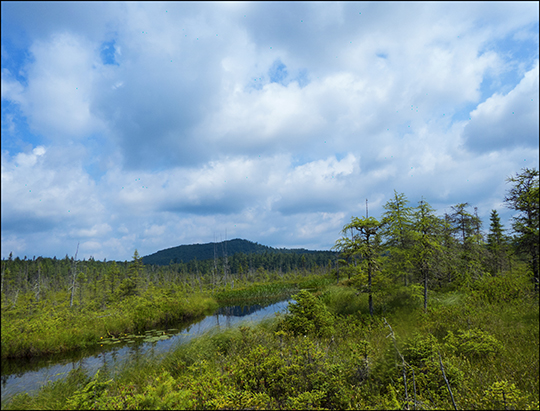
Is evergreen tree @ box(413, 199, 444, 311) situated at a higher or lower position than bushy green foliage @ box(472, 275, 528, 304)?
higher

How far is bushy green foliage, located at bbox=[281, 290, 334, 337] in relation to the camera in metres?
11.0

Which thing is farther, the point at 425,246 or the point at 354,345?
the point at 425,246

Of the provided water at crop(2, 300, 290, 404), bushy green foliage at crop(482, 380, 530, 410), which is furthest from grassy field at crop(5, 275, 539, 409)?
water at crop(2, 300, 290, 404)

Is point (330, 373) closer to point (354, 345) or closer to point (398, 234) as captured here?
point (354, 345)

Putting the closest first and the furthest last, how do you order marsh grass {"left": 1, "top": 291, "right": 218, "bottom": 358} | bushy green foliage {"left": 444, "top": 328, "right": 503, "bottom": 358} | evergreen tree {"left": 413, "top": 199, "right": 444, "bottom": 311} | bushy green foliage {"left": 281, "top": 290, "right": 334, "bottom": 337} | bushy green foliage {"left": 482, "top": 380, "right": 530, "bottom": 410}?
bushy green foliage {"left": 482, "top": 380, "right": 530, "bottom": 410}
marsh grass {"left": 1, "top": 291, "right": 218, "bottom": 358}
bushy green foliage {"left": 444, "top": 328, "right": 503, "bottom": 358}
bushy green foliage {"left": 281, "top": 290, "right": 334, "bottom": 337}
evergreen tree {"left": 413, "top": 199, "right": 444, "bottom": 311}

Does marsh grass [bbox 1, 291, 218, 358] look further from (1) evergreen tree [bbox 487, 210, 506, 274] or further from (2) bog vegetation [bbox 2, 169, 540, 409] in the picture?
(1) evergreen tree [bbox 487, 210, 506, 274]

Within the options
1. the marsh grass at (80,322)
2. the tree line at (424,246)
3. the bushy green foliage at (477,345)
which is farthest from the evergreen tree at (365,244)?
the marsh grass at (80,322)

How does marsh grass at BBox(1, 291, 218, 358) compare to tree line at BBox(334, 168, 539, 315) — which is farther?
tree line at BBox(334, 168, 539, 315)

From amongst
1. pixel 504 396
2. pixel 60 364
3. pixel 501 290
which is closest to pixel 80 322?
pixel 60 364

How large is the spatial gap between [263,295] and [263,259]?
88.0 m

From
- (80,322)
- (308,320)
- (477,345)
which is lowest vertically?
(80,322)

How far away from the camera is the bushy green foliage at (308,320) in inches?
434

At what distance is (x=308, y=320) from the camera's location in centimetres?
1122

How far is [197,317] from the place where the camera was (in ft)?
79.5
